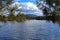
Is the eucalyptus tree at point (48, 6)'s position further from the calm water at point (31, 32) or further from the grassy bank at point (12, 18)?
the calm water at point (31, 32)

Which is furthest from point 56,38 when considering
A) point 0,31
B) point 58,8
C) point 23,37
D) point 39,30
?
point 0,31

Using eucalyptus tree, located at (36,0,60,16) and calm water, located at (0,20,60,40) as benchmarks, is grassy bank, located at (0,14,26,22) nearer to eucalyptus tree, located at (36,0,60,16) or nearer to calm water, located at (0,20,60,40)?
eucalyptus tree, located at (36,0,60,16)

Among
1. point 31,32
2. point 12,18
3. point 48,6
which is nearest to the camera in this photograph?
point 12,18

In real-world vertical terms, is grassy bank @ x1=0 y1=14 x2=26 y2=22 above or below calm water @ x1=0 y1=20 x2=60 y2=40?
above

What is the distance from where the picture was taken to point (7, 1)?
1701 mm

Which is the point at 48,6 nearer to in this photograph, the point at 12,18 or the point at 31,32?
the point at 12,18

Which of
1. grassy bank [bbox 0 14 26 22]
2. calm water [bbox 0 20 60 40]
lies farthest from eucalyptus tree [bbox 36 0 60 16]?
calm water [bbox 0 20 60 40]

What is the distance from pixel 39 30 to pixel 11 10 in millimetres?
783

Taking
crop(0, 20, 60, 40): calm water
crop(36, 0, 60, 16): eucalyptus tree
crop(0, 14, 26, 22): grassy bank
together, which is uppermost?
crop(36, 0, 60, 16): eucalyptus tree

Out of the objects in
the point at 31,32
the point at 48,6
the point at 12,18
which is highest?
the point at 48,6

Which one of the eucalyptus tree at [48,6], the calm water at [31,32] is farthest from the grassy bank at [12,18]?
the calm water at [31,32]

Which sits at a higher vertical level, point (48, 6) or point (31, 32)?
point (48, 6)

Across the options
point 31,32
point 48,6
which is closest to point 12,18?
point 48,6

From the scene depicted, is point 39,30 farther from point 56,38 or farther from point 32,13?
point 32,13
